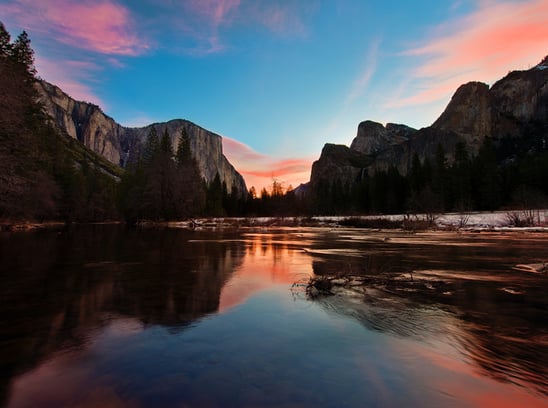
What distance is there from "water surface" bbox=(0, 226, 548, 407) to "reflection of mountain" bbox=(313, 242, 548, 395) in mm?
33

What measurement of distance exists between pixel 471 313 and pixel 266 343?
465 cm

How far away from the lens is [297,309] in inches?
298

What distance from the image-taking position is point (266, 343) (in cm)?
550

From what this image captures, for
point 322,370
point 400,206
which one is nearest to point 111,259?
point 322,370

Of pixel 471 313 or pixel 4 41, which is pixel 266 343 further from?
pixel 4 41

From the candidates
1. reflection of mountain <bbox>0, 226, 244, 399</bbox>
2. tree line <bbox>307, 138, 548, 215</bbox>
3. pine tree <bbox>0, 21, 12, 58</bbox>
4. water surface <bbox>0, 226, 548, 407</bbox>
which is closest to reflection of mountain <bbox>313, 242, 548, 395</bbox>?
water surface <bbox>0, 226, 548, 407</bbox>

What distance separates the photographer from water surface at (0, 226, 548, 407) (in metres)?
3.88

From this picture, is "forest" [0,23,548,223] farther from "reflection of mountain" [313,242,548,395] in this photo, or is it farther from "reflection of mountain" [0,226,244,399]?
"reflection of mountain" [313,242,548,395]

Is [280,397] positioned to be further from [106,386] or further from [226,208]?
[226,208]

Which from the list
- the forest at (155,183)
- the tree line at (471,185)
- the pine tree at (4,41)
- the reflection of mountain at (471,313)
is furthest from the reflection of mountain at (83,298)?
the tree line at (471,185)

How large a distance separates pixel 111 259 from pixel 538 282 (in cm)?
1674

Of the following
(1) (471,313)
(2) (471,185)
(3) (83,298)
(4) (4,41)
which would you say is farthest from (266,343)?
(2) (471,185)

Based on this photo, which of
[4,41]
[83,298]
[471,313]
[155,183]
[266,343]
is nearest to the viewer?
[266,343]

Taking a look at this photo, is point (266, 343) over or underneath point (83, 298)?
underneath
